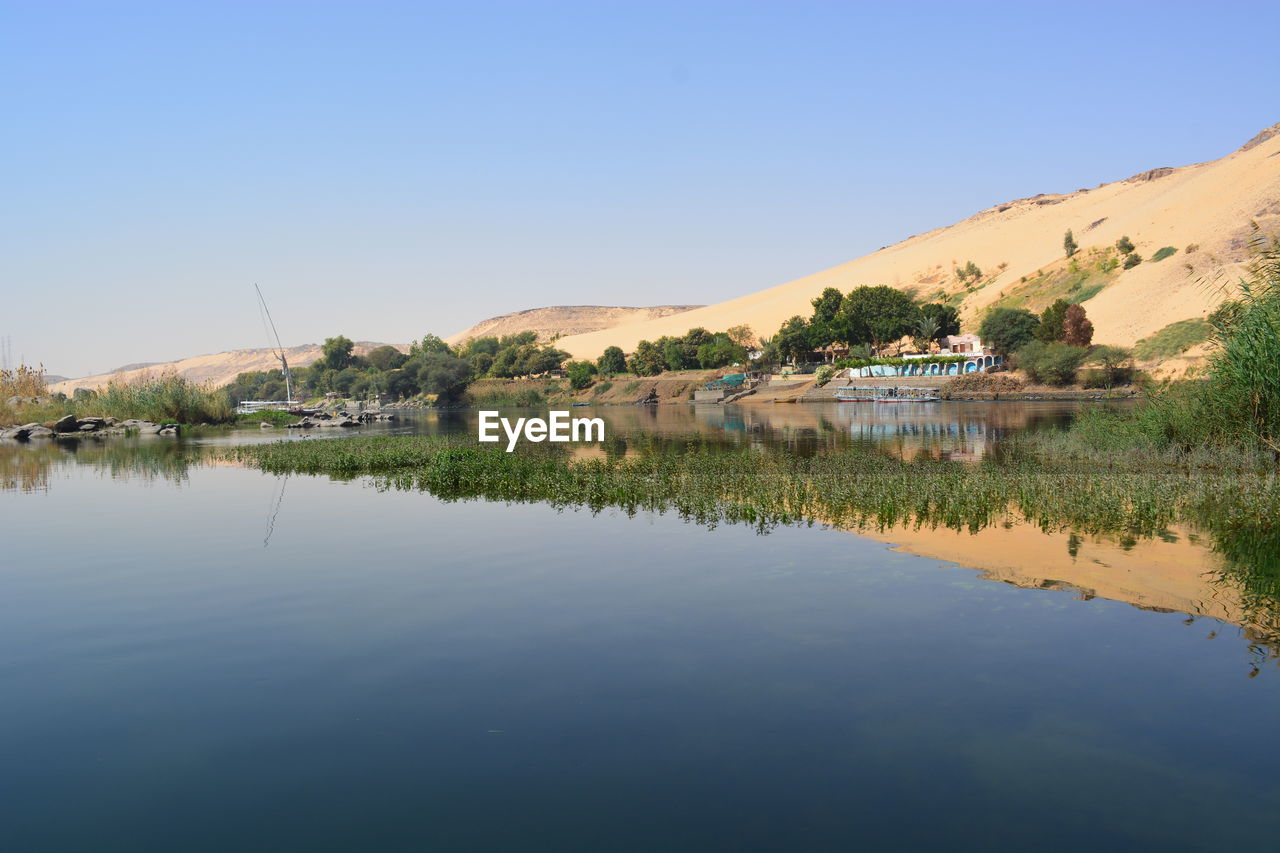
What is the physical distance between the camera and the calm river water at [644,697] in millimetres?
7895

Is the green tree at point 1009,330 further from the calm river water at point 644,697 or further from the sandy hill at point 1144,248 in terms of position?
the calm river water at point 644,697

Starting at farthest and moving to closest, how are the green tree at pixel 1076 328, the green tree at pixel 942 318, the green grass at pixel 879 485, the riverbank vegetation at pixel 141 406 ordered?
the green tree at pixel 942 318 < the green tree at pixel 1076 328 < the riverbank vegetation at pixel 141 406 < the green grass at pixel 879 485

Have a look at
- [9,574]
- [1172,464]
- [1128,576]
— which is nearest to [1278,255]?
[1172,464]

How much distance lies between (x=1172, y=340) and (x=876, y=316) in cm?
3826

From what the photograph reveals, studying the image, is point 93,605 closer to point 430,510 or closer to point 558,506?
point 430,510

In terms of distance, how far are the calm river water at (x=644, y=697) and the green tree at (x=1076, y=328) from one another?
92577 millimetres

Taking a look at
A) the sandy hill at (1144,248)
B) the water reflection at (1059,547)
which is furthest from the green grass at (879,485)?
the sandy hill at (1144,248)

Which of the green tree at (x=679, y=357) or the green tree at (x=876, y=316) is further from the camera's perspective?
the green tree at (x=679, y=357)

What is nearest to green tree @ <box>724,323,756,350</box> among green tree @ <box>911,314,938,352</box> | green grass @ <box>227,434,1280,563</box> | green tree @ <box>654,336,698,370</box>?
green tree @ <box>654,336,698,370</box>

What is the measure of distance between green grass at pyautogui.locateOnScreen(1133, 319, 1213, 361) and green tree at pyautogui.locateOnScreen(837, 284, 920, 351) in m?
30.9

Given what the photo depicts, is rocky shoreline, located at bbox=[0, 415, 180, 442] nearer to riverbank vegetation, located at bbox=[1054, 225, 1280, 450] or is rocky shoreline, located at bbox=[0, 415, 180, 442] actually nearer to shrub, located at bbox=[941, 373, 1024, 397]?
riverbank vegetation, located at bbox=[1054, 225, 1280, 450]

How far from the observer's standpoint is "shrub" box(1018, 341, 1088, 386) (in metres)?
92.3

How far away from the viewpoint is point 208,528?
2352 centimetres

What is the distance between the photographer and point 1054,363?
303 feet
